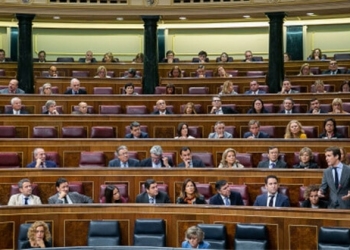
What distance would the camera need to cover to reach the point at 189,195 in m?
7.66

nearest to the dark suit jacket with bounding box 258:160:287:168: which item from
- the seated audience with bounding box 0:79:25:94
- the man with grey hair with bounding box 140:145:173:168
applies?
the man with grey hair with bounding box 140:145:173:168

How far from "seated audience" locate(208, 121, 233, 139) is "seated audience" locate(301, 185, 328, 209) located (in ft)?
7.63

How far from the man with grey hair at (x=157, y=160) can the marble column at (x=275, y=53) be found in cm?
426

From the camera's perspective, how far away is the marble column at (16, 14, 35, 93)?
42.0 feet

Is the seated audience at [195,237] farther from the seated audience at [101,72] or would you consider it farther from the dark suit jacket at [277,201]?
the seated audience at [101,72]

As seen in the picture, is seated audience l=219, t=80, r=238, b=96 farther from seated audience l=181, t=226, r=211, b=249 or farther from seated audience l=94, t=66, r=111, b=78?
seated audience l=181, t=226, r=211, b=249

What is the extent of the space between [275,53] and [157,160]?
4.80 m

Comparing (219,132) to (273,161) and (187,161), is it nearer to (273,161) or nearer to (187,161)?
(187,161)

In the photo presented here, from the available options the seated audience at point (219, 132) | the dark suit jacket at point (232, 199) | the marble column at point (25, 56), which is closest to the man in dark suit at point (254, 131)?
the seated audience at point (219, 132)

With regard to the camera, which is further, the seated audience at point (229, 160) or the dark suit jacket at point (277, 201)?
the seated audience at point (229, 160)

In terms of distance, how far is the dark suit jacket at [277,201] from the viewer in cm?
751

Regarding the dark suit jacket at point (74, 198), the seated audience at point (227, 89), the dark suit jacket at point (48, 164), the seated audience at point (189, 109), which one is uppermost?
the seated audience at point (227, 89)

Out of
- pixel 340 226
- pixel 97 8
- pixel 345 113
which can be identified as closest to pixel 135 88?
pixel 97 8

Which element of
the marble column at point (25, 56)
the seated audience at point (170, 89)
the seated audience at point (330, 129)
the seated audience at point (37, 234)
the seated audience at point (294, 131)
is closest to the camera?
the seated audience at point (37, 234)
